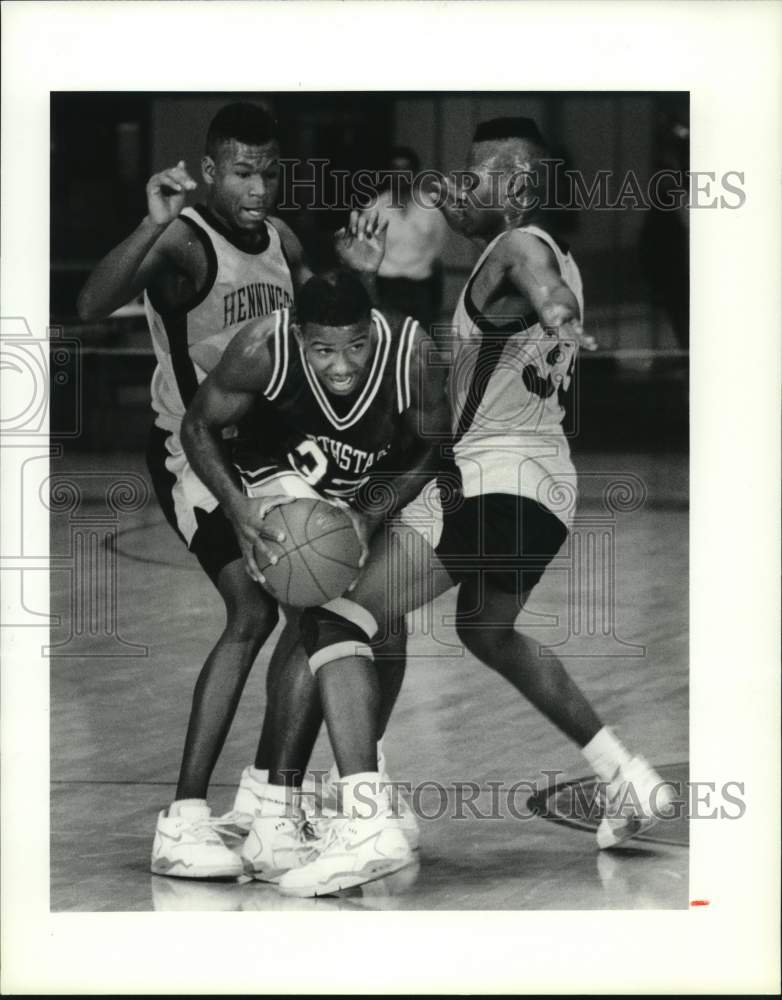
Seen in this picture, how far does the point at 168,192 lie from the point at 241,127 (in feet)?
0.89

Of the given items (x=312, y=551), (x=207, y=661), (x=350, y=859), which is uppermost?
(x=312, y=551)

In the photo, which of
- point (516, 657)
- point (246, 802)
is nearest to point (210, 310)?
point (516, 657)

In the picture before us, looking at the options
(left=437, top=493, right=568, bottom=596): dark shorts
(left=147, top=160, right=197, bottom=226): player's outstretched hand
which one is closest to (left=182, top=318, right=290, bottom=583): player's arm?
(left=147, top=160, right=197, bottom=226): player's outstretched hand

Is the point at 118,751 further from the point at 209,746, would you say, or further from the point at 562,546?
the point at 562,546

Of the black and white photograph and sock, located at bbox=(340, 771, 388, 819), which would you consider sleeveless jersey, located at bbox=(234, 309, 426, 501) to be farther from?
sock, located at bbox=(340, 771, 388, 819)

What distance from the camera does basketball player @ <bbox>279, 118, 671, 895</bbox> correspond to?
16.3ft

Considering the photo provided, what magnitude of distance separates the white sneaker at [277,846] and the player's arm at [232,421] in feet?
2.34

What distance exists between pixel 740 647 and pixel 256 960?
64.5 inches

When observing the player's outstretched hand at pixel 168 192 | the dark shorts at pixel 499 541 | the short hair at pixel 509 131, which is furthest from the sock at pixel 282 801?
the short hair at pixel 509 131

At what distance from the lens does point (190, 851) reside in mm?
5086

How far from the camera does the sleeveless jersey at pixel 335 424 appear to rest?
4973 millimetres

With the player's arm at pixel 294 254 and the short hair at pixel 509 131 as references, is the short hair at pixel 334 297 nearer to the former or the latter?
the player's arm at pixel 294 254

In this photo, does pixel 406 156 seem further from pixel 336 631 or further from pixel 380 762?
pixel 380 762

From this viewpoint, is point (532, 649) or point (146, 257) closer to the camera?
point (146, 257)
